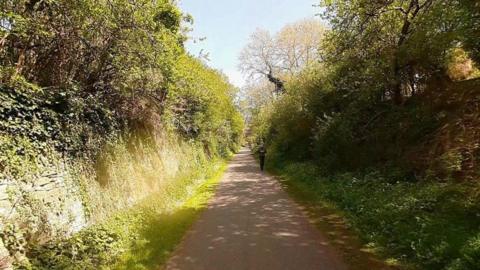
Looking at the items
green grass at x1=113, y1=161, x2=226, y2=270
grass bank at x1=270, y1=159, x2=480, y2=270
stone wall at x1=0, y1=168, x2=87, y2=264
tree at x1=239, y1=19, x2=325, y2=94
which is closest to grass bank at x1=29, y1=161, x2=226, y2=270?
green grass at x1=113, y1=161, x2=226, y2=270

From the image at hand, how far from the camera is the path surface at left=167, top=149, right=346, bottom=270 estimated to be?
6609 millimetres

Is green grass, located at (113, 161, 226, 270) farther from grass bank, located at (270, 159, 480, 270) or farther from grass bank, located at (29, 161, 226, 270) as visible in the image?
grass bank, located at (270, 159, 480, 270)

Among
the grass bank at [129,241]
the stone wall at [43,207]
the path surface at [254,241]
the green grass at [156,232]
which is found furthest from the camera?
the green grass at [156,232]

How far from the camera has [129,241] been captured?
7.91 meters

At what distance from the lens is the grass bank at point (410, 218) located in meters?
5.85

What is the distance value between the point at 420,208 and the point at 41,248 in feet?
24.2

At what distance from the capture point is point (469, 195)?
286 inches

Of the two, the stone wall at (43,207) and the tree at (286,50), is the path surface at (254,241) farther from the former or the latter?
the tree at (286,50)

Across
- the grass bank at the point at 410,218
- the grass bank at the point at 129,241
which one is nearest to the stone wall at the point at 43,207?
the grass bank at the point at 129,241

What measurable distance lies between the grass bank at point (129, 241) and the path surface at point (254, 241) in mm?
410

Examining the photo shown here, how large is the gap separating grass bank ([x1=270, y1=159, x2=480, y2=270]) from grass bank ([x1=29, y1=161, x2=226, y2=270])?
3.82m

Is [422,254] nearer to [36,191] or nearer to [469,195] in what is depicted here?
[469,195]

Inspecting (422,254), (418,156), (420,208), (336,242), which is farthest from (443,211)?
(418,156)

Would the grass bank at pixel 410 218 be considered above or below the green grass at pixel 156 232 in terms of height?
above
